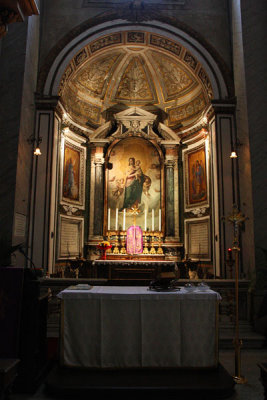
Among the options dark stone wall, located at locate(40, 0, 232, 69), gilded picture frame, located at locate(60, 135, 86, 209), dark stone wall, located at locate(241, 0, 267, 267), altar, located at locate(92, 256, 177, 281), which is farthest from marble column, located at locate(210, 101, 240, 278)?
gilded picture frame, located at locate(60, 135, 86, 209)

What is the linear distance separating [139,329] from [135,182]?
8.45 metres

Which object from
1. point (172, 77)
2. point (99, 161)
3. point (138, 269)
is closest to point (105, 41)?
point (172, 77)

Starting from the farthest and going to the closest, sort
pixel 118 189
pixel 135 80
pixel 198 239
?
pixel 135 80, pixel 118 189, pixel 198 239

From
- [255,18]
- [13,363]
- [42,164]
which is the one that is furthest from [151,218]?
[13,363]

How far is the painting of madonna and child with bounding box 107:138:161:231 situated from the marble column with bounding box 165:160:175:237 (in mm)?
311

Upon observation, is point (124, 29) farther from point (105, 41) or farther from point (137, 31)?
point (105, 41)

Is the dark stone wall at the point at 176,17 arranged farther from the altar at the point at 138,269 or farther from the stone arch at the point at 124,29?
the altar at the point at 138,269

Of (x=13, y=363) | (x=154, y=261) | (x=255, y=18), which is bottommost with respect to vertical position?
(x=13, y=363)

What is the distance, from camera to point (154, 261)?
33.9 feet

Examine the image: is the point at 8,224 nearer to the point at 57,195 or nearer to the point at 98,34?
the point at 57,195

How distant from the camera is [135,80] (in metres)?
12.9

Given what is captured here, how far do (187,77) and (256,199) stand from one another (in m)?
5.99

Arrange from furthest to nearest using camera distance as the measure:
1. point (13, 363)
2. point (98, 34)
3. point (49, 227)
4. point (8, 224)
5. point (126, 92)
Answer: point (126, 92) < point (98, 34) < point (49, 227) < point (8, 224) < point (13, 363)

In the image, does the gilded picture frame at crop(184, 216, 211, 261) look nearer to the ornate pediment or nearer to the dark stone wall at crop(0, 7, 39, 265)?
the ornate pediment
